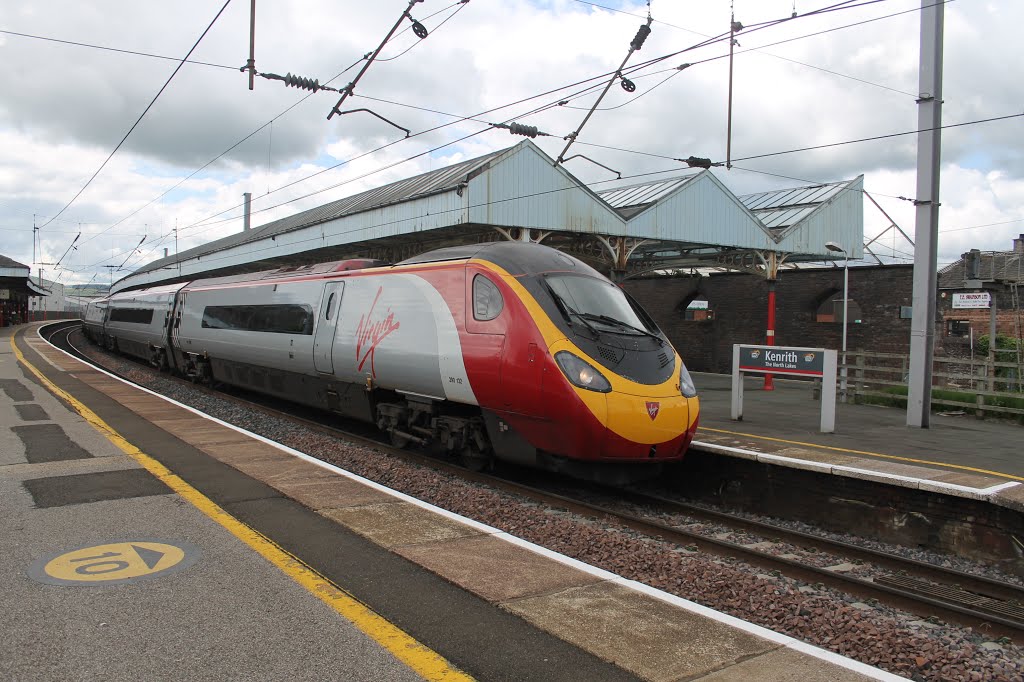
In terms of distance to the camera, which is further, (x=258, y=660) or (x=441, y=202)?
(x=441, y=202)

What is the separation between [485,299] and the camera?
28.9 feet

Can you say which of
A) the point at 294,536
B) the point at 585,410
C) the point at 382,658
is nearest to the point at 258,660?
the point at 382,658

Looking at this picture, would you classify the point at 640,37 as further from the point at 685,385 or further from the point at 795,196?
the point at 795,196

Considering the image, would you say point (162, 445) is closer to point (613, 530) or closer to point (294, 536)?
point (294, 536)

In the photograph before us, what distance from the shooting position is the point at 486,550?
549 cm

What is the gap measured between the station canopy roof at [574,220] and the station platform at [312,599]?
965 cm

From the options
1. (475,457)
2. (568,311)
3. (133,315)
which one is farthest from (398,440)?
(133,315)

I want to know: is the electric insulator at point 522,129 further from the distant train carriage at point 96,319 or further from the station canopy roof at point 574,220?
the distant train carriage at point 96,319

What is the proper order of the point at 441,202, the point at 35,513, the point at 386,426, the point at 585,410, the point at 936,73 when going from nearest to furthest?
the point at 35,513, the point at 585,410, the point at 386,426, the point at 936,73, the point at 441,202

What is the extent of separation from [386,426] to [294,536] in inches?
219

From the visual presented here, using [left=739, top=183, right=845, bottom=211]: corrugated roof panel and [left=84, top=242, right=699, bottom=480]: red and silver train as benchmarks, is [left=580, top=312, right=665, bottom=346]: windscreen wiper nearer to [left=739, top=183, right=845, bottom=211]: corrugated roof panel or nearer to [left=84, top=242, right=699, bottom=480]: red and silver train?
[left=84, top=242, right=699, bottom=480]: red and silver train

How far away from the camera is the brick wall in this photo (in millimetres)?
20281

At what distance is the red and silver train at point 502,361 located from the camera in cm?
787

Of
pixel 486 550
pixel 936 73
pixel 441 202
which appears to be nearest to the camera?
pixel 486 550
